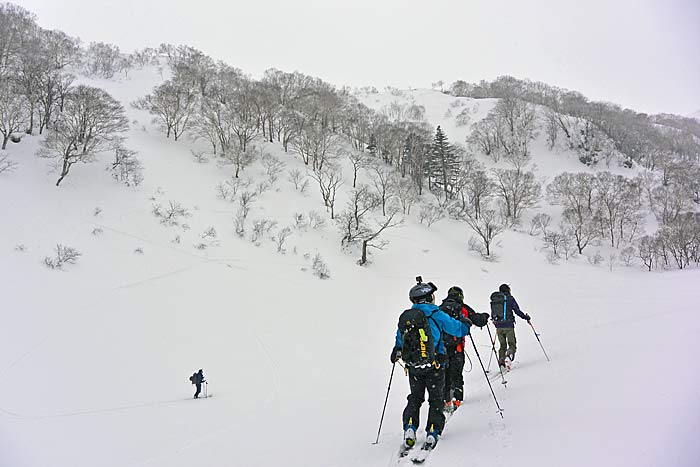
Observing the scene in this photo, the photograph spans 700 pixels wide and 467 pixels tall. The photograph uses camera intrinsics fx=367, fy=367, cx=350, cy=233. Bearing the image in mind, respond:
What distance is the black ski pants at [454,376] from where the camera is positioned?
6.05m

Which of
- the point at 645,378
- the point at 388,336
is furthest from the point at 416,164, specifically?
the point at 645,378

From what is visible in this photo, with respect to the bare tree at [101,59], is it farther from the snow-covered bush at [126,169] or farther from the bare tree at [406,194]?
the bare tree at [406,194]

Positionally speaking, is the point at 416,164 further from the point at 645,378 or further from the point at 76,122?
the point at 645,378

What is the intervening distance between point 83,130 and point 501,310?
3218 cm

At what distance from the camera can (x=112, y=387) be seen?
11.1m

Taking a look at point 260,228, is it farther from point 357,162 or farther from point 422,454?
point 422,454

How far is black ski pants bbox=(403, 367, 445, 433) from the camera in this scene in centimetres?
467

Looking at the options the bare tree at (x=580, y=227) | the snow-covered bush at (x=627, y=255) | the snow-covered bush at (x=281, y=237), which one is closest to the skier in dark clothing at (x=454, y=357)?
the snow-covered bush at (x=281, y=237)

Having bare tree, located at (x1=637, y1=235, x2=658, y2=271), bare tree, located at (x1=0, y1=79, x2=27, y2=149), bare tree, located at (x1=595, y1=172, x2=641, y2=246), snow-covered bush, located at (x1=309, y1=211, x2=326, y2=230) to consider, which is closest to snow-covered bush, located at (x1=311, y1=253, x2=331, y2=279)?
snow-covered bush, located at (x1=309, y1=211, x2=326, y2=230)

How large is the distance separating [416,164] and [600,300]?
35540mm

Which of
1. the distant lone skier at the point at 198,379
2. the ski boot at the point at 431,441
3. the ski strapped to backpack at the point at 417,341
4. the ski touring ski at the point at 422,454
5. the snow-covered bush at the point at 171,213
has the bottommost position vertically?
the distant lone skier at the point at 198,379

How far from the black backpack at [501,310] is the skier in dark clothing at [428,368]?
14.6 feet

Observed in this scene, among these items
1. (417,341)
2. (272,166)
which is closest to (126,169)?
(272,166)

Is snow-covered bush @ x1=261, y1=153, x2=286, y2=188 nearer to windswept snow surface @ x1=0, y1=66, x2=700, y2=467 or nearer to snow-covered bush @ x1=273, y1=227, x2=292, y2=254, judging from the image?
windswept snow surface @ x1=0, y1=66, x2=700, y2=467
